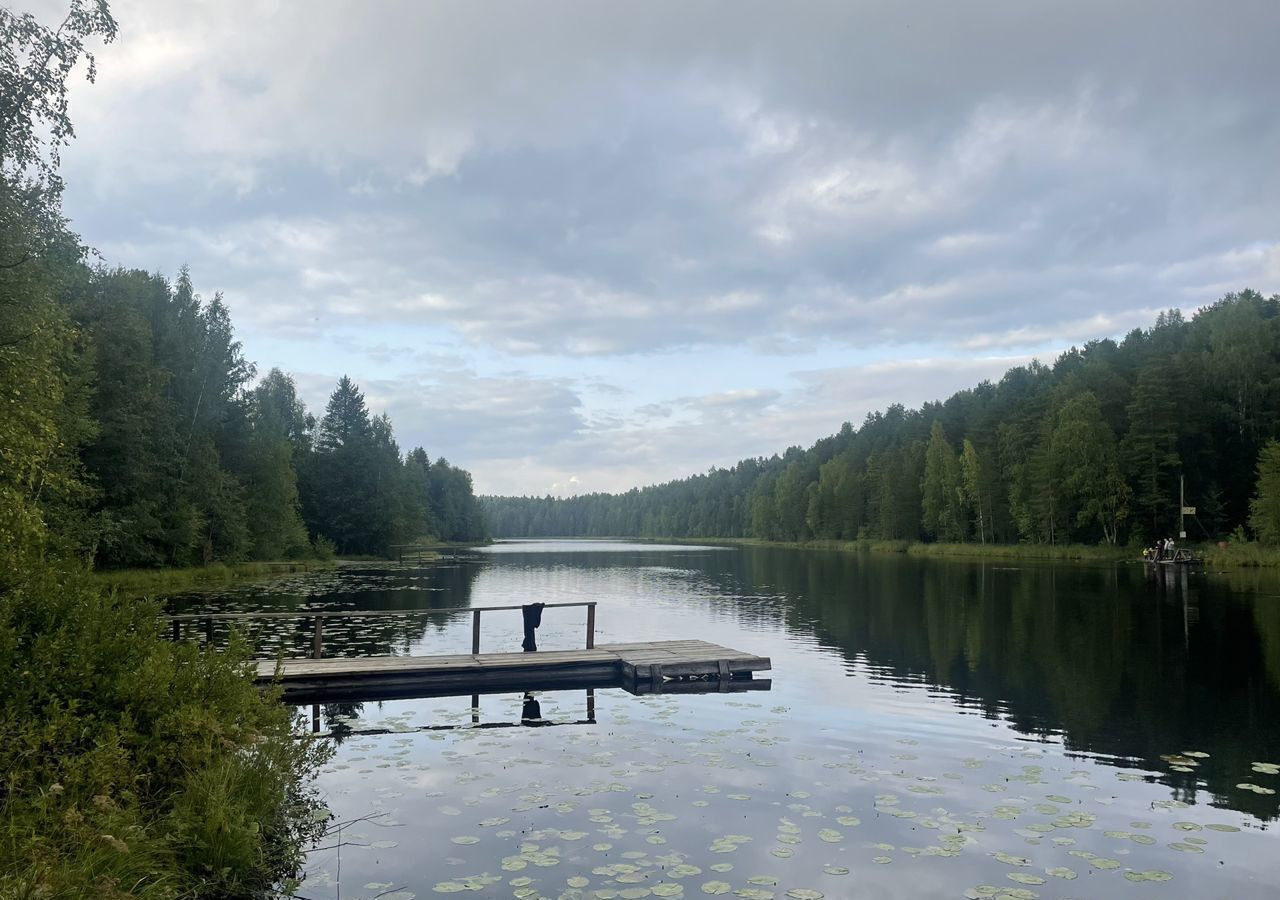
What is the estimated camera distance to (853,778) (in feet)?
39.9

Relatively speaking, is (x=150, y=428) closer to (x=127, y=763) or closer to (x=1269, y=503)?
(x=127, y=763)

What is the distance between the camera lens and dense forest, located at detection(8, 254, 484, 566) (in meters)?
20.2

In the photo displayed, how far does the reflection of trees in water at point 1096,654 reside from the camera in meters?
14.6

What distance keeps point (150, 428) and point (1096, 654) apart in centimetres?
3970

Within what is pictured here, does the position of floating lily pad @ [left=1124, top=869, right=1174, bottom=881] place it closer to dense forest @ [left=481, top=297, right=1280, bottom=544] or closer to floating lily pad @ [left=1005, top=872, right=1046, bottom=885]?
floating lily pad @ [left=1005, top=872, right=1046, bottom=885]

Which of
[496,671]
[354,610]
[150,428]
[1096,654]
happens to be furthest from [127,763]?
[150,428]

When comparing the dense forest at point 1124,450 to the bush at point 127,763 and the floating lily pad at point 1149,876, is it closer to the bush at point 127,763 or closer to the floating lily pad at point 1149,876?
the floating lily pad at point 1149,876

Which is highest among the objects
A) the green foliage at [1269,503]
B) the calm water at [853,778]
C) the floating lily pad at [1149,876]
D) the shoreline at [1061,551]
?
the green foliage at [1269,503]

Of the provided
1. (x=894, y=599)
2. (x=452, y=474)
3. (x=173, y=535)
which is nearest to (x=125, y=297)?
(x=173, y=535)

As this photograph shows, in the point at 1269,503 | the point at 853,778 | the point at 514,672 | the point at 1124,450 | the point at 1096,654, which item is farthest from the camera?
the point at 1124,450

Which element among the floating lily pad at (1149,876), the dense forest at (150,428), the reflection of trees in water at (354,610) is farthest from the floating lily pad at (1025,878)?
the dense forest at (150,428)

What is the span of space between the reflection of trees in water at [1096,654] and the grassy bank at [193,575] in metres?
24.5

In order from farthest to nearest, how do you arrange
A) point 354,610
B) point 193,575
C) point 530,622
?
point 193,575, point 354,610, point 530,622

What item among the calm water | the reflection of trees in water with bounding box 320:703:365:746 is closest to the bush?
the calm water
